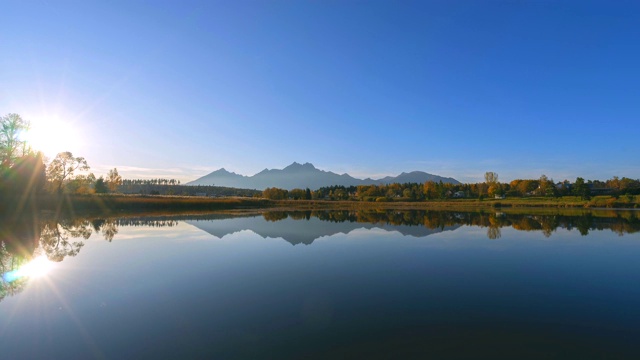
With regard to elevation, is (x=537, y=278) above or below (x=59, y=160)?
below

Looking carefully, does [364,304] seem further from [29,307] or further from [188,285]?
[29,307]

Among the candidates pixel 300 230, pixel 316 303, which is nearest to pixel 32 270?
pixel 316 303

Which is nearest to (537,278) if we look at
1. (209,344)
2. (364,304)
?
(364,304)

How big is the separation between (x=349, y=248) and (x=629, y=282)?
1173 centimetres

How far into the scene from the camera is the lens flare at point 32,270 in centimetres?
1173

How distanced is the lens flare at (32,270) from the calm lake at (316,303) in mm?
67

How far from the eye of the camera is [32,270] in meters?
12.7

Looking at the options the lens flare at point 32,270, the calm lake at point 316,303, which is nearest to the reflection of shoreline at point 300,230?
the calm lake at point 316,303

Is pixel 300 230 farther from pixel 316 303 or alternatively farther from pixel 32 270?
pixel 316 303

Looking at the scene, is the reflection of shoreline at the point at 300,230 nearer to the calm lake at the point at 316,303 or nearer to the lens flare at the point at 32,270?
the calm lake at the point at 316,303

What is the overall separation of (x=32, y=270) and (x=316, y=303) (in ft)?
37.4

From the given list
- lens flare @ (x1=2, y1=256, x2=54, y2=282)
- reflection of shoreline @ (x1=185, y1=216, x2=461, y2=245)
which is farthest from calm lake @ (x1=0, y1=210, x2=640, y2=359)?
reflection of shoreline @ (x1=185, y1=216, x2=461, y2=245)

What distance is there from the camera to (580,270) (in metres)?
13.4

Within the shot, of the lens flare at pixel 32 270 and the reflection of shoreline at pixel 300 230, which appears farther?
the reflection of shoreline at pixel 300 230
